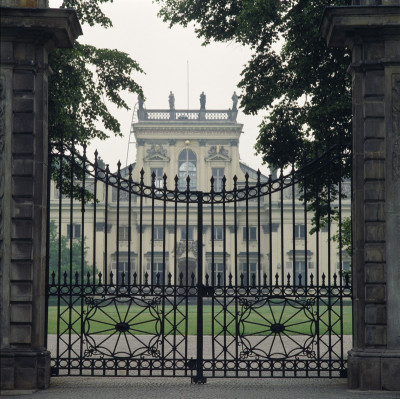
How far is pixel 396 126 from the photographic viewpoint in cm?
903

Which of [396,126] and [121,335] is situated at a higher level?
[396,126]

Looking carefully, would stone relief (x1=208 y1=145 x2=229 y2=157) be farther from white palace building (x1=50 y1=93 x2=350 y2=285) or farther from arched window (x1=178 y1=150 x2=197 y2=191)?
arched window (x1=178 y1=150 x2=197 y2=191)

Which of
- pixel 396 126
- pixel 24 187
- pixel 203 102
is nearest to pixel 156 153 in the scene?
pixel 203 102

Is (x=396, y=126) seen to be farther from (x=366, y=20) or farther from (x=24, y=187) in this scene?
(x=24, y=187)

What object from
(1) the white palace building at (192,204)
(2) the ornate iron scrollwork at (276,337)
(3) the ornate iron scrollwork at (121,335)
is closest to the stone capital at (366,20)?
Answer: (2) the ornate iron scrollwork at (276,337)

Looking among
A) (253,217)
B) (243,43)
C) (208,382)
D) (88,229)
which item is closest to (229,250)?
(253,217)

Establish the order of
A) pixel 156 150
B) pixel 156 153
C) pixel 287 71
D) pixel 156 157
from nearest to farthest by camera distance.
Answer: pixel 287 71 < pixel 156 157 < pixel 156 153 < pixel 156 150

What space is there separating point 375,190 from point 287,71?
7943 mm

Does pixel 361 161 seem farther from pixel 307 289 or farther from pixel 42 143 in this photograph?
pixel 42 143

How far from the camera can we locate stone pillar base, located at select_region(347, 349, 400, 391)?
8.69 m

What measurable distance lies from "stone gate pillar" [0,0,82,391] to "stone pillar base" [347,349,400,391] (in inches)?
148

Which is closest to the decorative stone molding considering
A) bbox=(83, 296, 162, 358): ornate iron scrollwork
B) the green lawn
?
the green lawn

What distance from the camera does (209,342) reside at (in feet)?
53.6

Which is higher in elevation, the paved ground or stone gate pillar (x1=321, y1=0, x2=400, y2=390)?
stone gate pillar (x1=321, y1=0, x2=400, y2=390)
